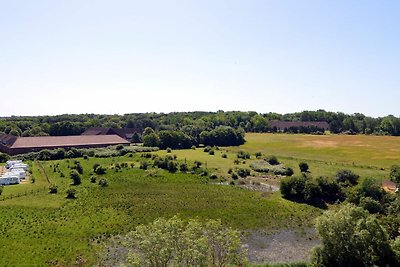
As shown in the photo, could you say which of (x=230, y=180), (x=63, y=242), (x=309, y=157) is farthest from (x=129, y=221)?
(x=309, y=157)

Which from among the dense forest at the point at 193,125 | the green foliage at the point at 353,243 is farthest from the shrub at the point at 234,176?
the dense forest at the point at 193,125

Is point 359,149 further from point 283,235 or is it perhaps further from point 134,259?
point 134,259

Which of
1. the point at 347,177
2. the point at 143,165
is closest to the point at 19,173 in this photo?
the point at 143,165

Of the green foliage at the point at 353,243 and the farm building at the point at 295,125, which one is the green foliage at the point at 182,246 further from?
the farm building at the point at 295,125

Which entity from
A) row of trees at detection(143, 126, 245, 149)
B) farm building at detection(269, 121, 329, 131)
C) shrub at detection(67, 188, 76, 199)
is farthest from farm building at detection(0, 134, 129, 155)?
farm building at detection(269, 121, 329, 131)

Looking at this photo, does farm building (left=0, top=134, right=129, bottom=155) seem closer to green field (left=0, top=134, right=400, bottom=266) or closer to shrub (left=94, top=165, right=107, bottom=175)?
green field (left=0, top=134, right=400, bottom=266)

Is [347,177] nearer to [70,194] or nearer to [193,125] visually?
[70,194]
